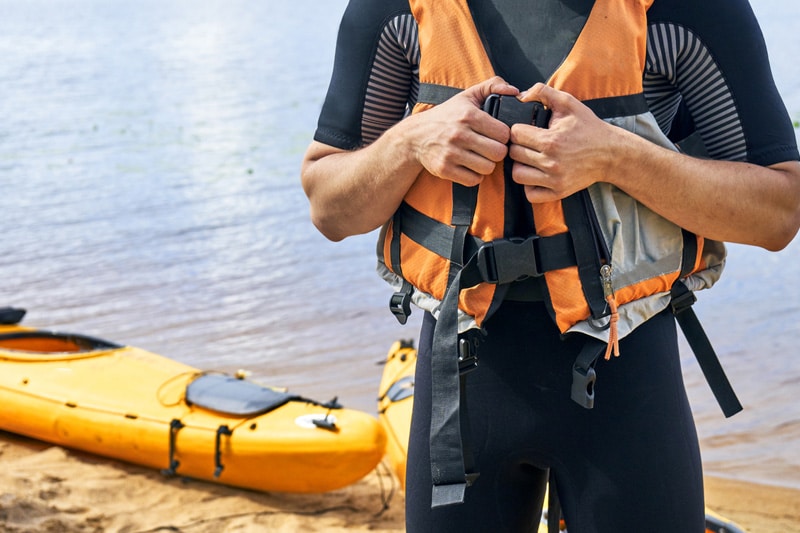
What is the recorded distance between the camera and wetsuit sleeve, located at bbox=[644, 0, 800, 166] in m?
1.44

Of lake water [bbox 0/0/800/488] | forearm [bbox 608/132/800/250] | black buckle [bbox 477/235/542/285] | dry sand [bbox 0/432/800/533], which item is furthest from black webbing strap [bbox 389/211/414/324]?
lake water [bbox 0/0/800/488]

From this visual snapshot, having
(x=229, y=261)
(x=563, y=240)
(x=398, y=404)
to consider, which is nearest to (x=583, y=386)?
(x=563, y=240)

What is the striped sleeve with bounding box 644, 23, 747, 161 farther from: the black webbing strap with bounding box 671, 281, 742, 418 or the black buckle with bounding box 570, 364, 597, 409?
the black buckle with bounding box 570, 364, 597, 409

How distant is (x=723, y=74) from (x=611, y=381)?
1.74 feet

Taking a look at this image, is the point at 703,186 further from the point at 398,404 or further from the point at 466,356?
the point at 398,404

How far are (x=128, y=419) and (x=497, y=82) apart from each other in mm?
3346

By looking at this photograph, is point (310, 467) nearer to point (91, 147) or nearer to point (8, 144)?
point (91, 147)

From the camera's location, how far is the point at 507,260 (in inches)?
59.2

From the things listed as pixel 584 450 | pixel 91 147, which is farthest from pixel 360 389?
pixel 91 147

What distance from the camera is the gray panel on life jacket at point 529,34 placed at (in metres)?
1.52

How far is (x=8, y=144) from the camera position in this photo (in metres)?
13.0

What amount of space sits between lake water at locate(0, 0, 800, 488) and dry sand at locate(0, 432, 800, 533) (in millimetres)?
346

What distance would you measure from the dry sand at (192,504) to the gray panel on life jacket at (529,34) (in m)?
2.64

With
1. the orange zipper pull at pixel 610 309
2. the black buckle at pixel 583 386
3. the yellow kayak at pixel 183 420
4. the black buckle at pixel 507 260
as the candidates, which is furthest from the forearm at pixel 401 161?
the yellow kayak at pixel 183 420
